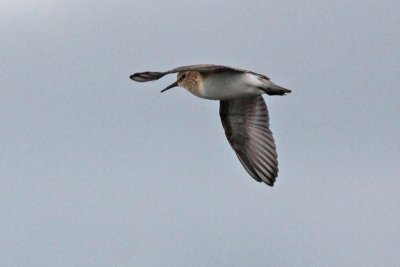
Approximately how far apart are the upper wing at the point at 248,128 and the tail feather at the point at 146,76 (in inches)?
185

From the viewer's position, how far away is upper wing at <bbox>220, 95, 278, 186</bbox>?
27.3 m

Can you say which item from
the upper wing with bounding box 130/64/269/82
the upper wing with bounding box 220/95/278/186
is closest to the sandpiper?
the upper wing with bounding box 220/95/278/186

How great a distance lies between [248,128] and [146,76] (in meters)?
5.31

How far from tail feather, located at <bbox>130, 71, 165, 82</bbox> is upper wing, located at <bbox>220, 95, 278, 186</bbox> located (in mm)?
4695

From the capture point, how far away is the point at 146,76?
23000 millimetres

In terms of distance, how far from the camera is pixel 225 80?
24.3 meters

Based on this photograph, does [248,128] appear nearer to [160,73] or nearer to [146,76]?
[146,76]

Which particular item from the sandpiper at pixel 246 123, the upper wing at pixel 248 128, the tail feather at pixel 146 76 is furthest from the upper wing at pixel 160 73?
the upper wing at pixel 248 128

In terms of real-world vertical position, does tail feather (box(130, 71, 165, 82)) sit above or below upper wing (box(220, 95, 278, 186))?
above

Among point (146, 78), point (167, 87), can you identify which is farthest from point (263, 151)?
point (146, 78)

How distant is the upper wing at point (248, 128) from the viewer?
27281 mm

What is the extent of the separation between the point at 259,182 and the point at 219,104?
8.27 ft

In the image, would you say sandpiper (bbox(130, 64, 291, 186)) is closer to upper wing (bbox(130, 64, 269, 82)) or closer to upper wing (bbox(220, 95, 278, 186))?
upper wing (bbox(220, 95, 278, 186))

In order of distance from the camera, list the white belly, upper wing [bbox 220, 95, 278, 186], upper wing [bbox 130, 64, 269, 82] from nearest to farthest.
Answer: upper wing [bbox 130, 64, 269, 82], the white belly, upper wing [bbox 220, 95, 278, 186]
